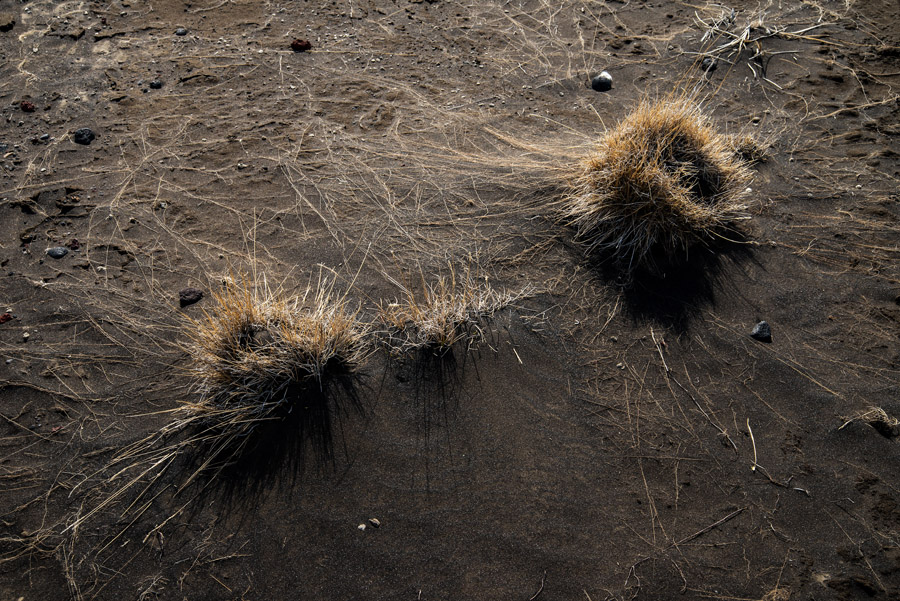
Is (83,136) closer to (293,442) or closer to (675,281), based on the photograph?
(293,442)

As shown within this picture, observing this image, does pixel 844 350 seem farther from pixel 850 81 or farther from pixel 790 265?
pixel 850 81

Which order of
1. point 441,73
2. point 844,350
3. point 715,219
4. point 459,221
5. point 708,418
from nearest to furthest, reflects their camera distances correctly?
1. point 708,418
2. point 844,350
3. point 715,219
4. point 459,221
5. point 441,73

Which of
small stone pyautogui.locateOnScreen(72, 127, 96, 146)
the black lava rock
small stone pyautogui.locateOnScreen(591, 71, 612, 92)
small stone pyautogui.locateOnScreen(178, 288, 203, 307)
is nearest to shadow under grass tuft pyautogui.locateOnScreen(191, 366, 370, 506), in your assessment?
small stone pyautogui.locateOnScreen(178, 288, 203, 307)

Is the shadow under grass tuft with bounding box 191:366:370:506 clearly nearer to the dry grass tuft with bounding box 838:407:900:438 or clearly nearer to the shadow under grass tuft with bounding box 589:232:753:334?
the shadow under grass tuft with bounding box 589:232:753:334

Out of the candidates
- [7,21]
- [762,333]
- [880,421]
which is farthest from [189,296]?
[7,21]

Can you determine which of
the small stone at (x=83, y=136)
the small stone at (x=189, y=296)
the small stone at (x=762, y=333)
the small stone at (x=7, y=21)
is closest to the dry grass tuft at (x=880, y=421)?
the small stone at (x=762, y=333)

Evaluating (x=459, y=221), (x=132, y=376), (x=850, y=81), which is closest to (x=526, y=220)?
(x=459, y=221)
